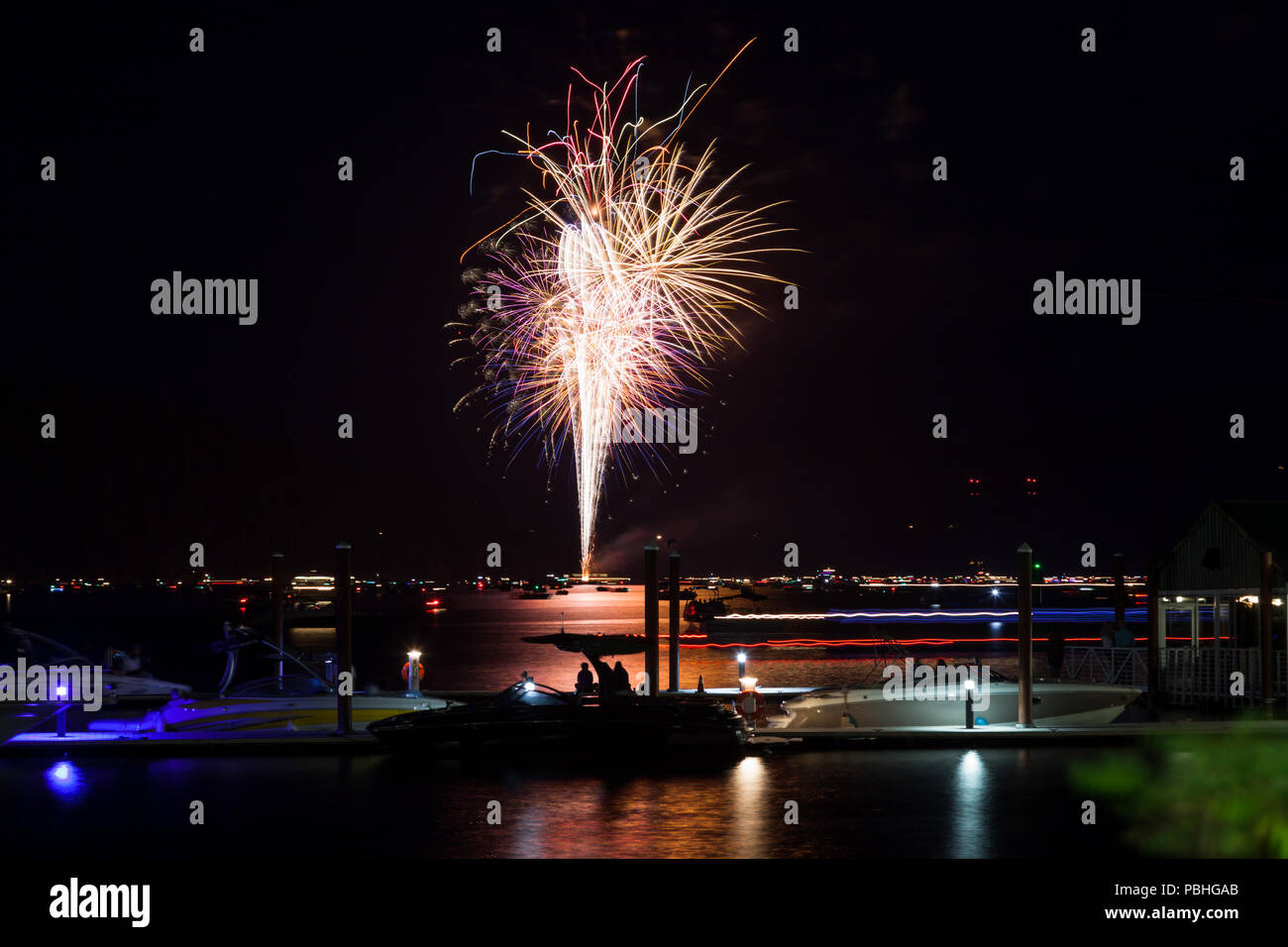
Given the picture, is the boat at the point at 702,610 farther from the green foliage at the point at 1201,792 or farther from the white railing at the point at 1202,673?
the green foliage at the point at 1201,792

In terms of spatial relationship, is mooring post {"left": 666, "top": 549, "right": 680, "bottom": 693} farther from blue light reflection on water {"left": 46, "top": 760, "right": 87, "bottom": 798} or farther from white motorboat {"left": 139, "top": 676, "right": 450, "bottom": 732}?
blue light reflection on water {"left": 46, "top": 760, "right": 87, "bottom": 798}

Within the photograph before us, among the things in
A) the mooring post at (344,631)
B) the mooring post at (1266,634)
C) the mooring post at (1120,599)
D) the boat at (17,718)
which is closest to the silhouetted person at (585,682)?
the mooring post at (344,631)

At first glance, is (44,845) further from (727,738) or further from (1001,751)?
(1001,751)

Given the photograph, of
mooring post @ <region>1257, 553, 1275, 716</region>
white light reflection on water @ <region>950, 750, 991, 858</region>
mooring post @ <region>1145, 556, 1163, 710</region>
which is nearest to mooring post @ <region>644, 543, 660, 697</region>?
white light reflection on water @ <region>950, 750, 991, 858</region>
